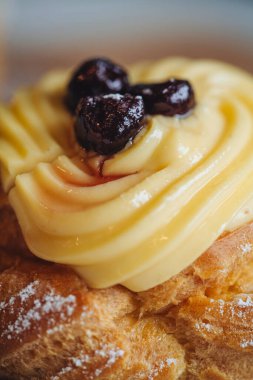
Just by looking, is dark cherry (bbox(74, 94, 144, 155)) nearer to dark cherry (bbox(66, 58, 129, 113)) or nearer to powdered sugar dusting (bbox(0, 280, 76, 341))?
dark cherry (bbox(66, 58, 129, 113))

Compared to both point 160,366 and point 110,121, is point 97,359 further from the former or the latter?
point 110,121

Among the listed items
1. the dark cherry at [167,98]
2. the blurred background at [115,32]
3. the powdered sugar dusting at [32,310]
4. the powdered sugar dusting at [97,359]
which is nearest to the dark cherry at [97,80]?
the dark cherry at [167,98]

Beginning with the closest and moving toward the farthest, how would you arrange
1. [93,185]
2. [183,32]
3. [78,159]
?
1. [93,185]
2. [78,159]
3. [183,32]

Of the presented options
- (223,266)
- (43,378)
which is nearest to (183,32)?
(223,266)

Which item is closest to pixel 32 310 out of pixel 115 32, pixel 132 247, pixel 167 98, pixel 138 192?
pixel 132 247

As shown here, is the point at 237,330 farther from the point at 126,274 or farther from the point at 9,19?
the point at 9,19

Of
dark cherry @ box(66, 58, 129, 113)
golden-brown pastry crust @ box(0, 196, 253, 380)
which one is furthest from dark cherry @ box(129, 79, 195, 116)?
golden-brown pastry crust @ box(0, 196, 253, 380)
